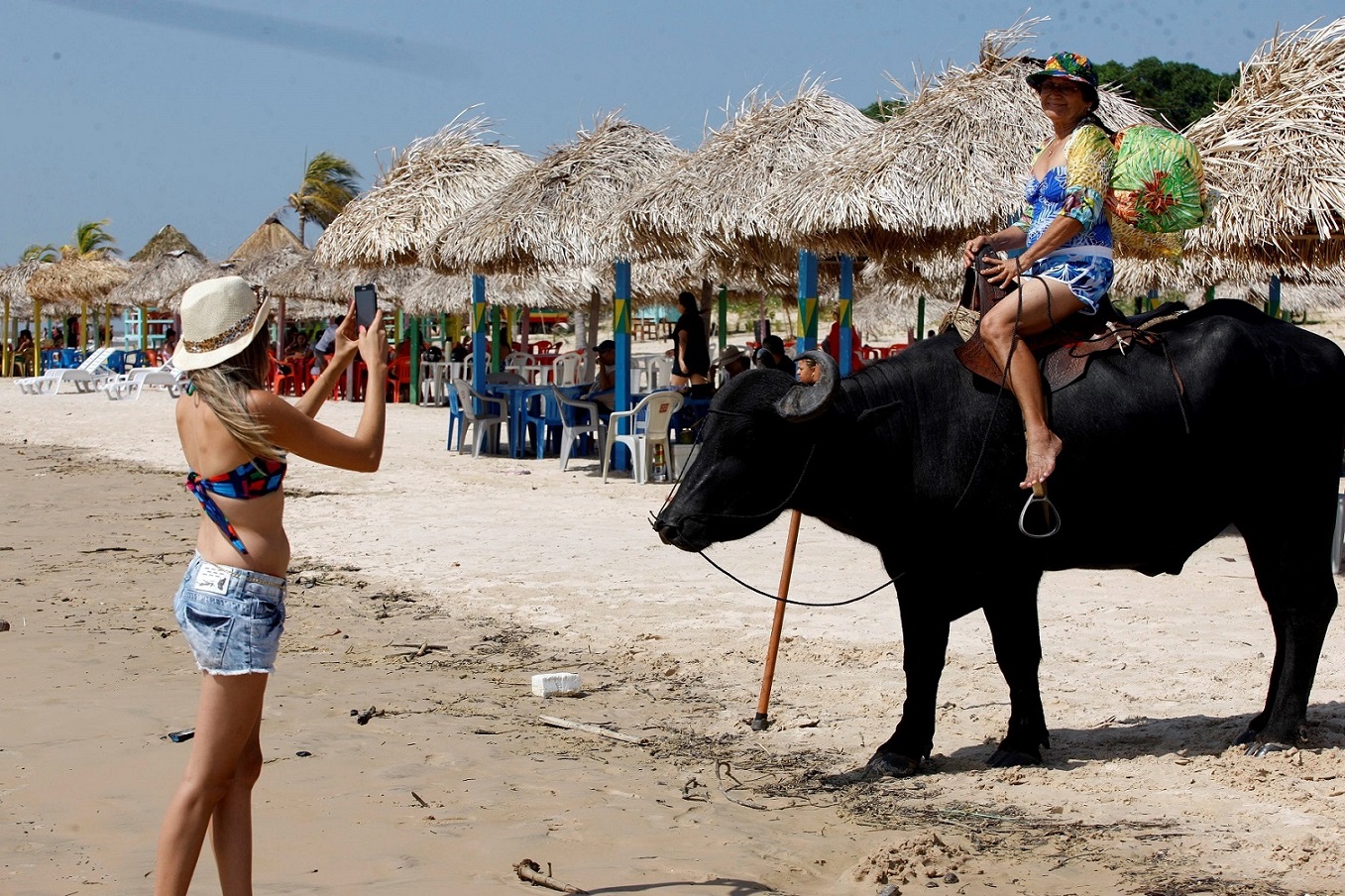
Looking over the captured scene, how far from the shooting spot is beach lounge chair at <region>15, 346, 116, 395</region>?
31.7 meters

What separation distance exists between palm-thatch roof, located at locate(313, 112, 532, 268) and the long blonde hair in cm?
1541

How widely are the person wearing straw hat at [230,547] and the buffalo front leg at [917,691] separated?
237cm

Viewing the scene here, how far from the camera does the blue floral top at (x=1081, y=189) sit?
16.5ft

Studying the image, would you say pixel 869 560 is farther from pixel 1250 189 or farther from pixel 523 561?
pixel 1250 189

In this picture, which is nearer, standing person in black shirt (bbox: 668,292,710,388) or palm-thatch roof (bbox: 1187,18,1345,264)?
palm-thatch roof (bbox: 1187,18,1345,264)

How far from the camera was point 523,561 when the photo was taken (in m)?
9.56

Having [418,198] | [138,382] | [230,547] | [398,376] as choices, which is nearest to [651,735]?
[230,547]

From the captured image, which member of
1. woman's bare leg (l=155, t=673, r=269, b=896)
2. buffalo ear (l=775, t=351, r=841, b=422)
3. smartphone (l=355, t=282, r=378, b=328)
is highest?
smartphone (l=355, t=282, r=378, b=328)

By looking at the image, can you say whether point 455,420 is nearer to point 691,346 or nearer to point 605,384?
point 605,384

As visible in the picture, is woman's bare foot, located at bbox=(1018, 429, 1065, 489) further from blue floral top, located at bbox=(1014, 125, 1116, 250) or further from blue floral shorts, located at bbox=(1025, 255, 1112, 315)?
blue floral top, located at bbox=(1014, 125, 1116, 250)

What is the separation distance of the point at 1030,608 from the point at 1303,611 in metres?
1.08

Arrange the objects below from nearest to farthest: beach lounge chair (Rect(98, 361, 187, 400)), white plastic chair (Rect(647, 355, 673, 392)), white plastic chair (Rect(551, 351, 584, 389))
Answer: white plastic chair (Rect(551, 351, 584, 389)) < white plastic chair (Rect(647, 355, 673, 392)) < beach lounge chair (Rect(98, 361, 187, 400))

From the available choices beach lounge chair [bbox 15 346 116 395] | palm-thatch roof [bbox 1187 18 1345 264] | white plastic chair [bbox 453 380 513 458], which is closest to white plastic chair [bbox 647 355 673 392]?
white plastic chair [bbox 453 380 513 458]

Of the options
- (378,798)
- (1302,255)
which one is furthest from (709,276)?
(378,798)
